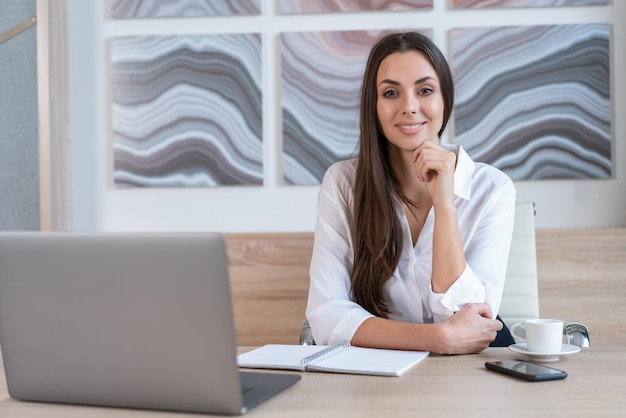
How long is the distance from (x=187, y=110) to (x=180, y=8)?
1.41ft

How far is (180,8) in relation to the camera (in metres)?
3.11

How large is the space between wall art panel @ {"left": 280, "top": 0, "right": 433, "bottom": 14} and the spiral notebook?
6.00 ft

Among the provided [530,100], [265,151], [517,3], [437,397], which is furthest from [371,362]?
[517,3]

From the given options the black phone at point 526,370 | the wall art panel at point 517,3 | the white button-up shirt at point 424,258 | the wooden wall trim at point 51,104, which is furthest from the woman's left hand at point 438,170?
the wooden wall trim at point 51,104

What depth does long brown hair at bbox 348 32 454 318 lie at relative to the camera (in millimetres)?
2029

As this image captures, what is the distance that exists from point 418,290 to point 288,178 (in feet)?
3.85

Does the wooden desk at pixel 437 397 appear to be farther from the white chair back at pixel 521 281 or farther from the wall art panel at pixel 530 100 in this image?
the wall art panel at pixel 530 100

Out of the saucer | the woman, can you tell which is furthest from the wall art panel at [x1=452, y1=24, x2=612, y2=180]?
the saucer

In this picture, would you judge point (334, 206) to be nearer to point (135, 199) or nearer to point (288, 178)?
point (288, 178)

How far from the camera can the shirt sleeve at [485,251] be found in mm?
1849

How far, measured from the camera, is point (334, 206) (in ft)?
7.04

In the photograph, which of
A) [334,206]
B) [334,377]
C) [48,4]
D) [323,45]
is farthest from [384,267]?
[48,4]

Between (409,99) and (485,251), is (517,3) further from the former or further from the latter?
(485,251)

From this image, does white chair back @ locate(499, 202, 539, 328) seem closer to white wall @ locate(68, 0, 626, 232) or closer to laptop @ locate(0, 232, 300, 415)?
white wall @ locate(68, 0, 626, 232)
